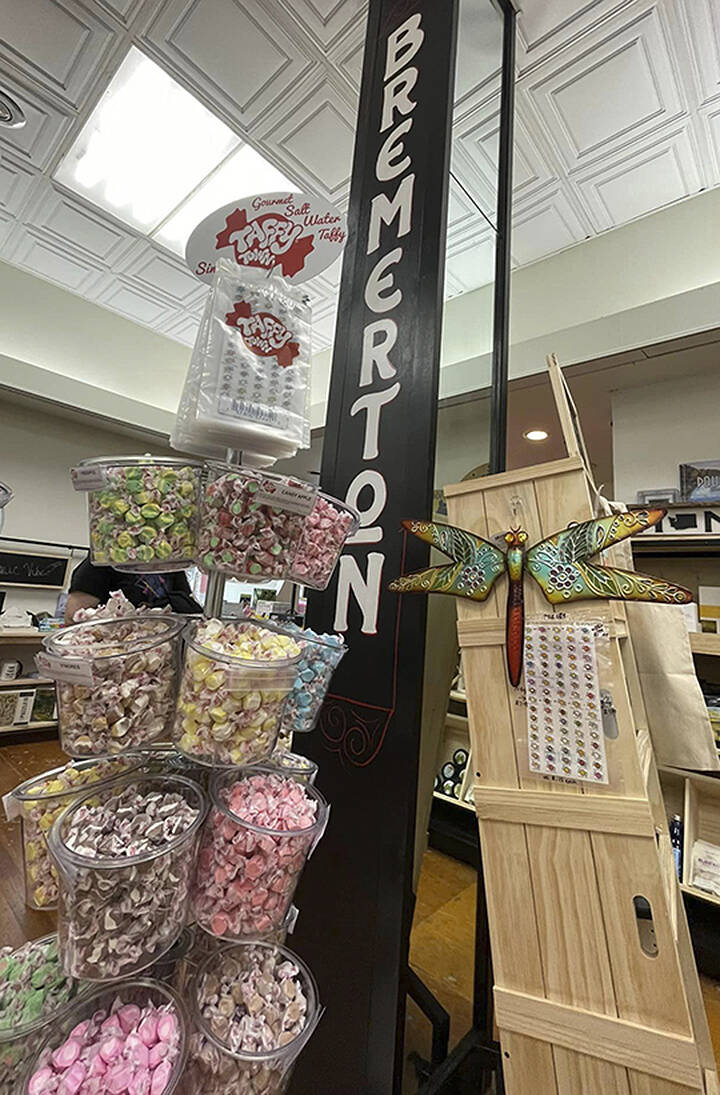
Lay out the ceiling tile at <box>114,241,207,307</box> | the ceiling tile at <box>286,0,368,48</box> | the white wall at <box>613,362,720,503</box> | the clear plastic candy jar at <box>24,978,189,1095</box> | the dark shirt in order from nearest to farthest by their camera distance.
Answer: the clear plastic candy jar at <box>24,978,189,1095</box> → the dark shirt → the ceiling tile at <box>286,0,368,48</box> → the white wall at <box>613,362,720,503</box> → the ceiling tile at <box>114,241,207,307</box>

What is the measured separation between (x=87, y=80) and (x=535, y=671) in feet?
12.0

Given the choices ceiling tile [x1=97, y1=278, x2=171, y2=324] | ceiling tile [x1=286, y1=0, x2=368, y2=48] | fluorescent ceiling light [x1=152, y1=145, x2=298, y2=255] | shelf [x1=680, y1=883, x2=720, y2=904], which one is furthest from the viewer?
ceiling tile [x1=97, y1=278, x2=171, y2=324]

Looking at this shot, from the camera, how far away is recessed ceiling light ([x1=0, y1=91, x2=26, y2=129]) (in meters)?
2.82

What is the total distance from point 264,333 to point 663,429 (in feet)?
10.2

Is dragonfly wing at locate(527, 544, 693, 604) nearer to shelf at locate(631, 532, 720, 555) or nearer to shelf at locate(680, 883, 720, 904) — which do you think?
shelf at locate(631, 532, 720, 555)

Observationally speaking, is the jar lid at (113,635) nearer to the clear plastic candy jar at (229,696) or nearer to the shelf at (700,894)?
the clear plastic candy jar at (229,696)

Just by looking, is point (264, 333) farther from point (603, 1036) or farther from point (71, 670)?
point (603, 1036)

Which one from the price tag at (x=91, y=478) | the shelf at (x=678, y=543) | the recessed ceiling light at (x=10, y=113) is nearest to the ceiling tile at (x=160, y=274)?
the recessed ceiling light at (x=10, y=113)

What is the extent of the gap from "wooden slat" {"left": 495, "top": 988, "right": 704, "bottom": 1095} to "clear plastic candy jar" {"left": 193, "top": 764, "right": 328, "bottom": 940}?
58cm

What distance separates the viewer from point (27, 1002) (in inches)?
25.7

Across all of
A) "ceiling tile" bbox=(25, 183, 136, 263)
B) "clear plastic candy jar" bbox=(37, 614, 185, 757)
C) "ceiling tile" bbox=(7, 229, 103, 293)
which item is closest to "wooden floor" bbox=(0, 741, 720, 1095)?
"clear plastic candy jar" bbox=(37, 614, 185, 757)

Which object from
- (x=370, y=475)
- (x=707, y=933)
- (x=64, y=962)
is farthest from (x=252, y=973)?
(x=707, y=933)

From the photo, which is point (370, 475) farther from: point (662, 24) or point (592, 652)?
point (662, 24)

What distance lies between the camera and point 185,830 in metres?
0.65
